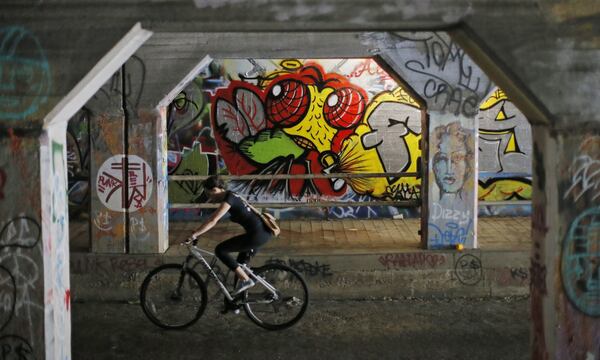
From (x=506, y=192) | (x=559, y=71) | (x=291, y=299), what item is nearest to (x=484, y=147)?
(x=506, y=192)

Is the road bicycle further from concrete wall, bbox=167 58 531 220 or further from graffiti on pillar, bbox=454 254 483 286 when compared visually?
concrete wall, bbox=167 58 531 220

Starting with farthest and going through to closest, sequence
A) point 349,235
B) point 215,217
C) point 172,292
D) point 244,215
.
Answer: point 349,235
point 172,292
point 244,215
point 215,217

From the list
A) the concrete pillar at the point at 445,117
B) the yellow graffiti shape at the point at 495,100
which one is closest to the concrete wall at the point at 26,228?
the concrete pillar at the point at 445,117

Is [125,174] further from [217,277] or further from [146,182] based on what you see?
[217,277]

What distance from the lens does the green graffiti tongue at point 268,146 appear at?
15.8 meters

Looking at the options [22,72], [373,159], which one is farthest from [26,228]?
[373,159]

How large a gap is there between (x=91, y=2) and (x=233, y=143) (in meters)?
9.45

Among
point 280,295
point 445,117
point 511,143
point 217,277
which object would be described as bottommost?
point 280,295

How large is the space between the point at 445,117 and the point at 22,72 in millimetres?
7231

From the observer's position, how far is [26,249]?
665 centimetres

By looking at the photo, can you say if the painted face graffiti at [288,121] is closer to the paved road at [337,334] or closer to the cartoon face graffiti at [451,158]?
the cartoon face graffiti at [451,158]

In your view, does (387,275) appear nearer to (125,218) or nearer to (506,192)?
(125,218)

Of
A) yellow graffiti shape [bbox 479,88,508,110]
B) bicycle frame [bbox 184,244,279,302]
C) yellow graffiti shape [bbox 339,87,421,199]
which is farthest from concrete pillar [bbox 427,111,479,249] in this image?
yellow graffiti shape [bbox 479,88,508,110]

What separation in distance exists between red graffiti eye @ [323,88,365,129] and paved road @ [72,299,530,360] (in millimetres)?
5085
